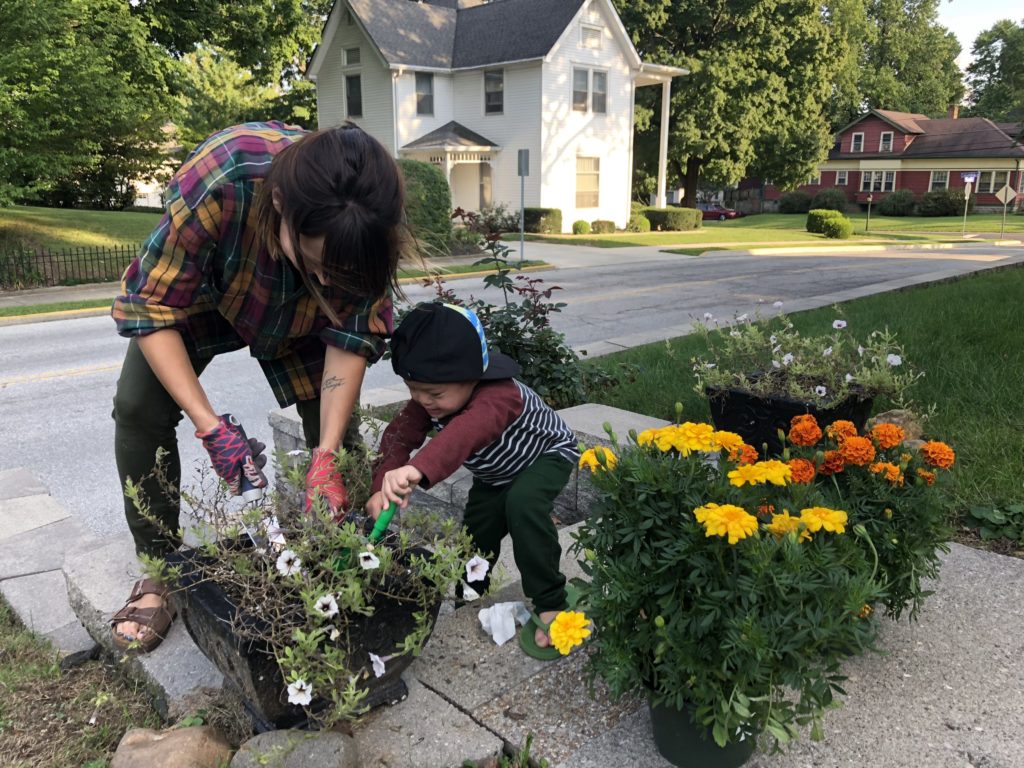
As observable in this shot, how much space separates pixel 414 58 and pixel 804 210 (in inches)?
1314

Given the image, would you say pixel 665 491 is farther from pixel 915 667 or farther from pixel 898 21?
pixel 898 21

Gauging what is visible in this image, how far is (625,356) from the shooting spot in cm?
652

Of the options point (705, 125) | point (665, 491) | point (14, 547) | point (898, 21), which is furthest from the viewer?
point (898, 21)

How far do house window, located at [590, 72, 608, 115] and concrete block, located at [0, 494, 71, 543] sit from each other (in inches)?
1056

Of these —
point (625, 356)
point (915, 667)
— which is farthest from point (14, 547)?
point (625, 356)

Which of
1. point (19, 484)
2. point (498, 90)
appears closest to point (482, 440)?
point (19, 484)

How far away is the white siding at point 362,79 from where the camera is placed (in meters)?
27.2

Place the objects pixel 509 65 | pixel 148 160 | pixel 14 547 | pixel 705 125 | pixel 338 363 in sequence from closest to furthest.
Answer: pixel 338 363 < pixel 14 547 < pixel 148 160 < pixel 509 65 < pixel 705 125

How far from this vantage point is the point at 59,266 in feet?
47.4

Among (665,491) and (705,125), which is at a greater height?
(705,125)

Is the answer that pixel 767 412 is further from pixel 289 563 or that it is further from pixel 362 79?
pixel 362 79

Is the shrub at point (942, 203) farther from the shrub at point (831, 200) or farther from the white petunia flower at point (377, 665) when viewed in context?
the white petunia flower at point (377, 665)

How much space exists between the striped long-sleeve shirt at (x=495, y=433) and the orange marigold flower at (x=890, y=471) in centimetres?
87

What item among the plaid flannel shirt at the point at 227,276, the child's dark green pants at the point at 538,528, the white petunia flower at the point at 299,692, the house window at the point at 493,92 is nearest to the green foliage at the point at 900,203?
the house window at the point at 493,92
